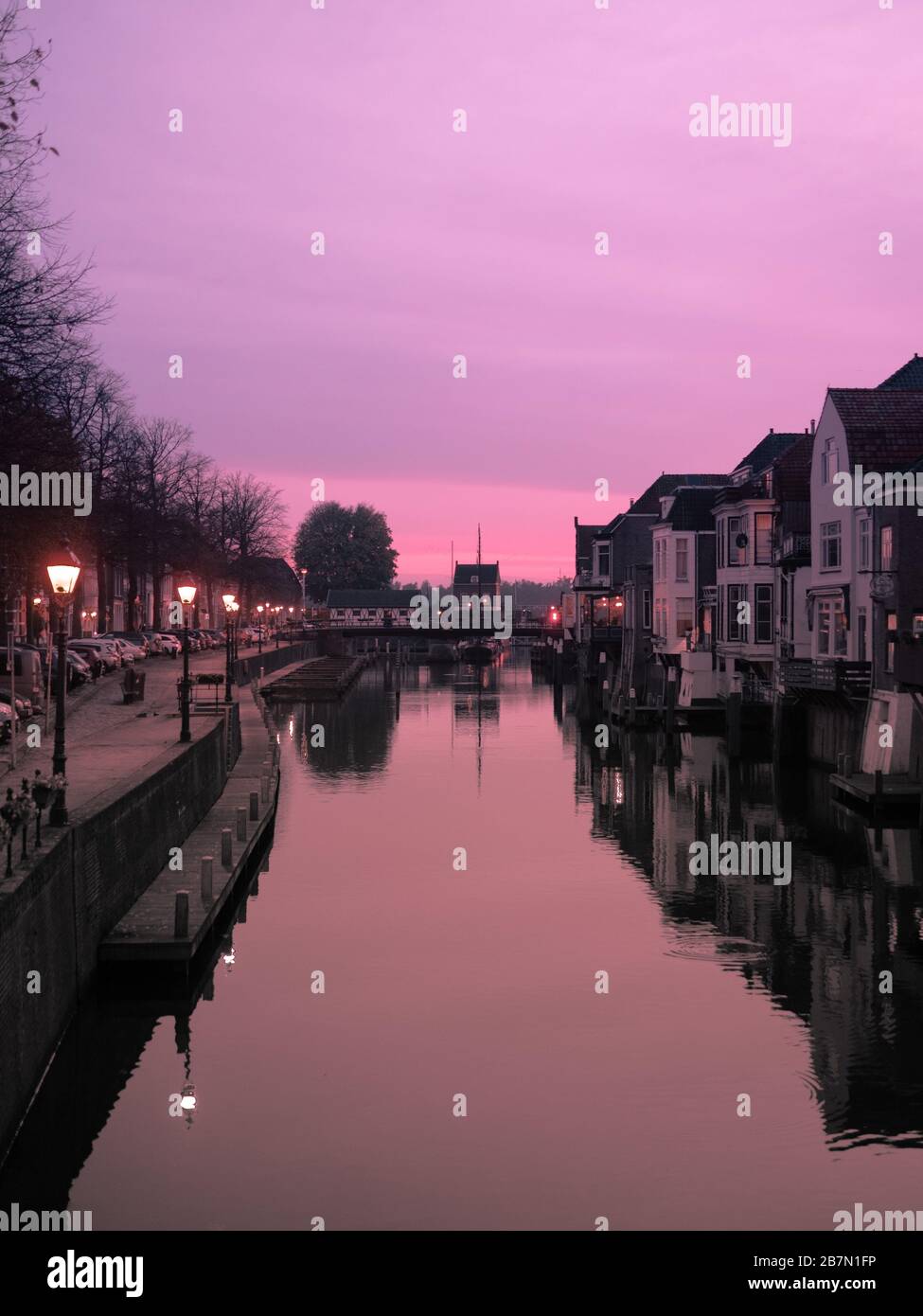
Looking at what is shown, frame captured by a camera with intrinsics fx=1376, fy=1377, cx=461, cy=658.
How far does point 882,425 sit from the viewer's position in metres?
54.3

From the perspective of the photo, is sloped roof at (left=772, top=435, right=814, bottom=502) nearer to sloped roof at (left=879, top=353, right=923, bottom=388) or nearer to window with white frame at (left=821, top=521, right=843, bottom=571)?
sloped roof at (left=879, top=353, right=923, bottom=388)

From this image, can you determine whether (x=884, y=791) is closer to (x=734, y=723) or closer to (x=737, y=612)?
(x=734, y=723)

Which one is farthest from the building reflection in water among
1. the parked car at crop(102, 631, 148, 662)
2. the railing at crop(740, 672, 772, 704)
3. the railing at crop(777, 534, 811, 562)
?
the parked car at crop(102, 631, 148, 662)

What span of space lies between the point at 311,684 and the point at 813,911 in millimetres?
73465

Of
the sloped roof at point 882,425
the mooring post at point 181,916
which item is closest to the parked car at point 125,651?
the sloped roof at point 882,425

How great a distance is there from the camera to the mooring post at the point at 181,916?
23.9m

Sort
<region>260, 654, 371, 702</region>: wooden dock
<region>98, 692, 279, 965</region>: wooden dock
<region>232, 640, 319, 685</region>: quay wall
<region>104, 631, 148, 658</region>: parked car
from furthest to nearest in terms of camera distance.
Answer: <region>260, 654, 371, 702</region>: wooden dock → <region>104, 631, 148, 658</region>: parked car → <region>232, 640, 319, 685</region>: quay wall → <region>98, 692, 279, 965</region>: wooden dock

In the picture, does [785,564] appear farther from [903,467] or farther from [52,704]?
[52,704]

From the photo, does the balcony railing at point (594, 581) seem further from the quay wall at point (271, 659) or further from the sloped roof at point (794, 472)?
the sloped roof at point (794, 472)

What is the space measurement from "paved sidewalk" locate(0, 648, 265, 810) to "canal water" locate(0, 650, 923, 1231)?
4.41 metres

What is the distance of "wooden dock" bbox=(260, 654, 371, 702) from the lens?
9456 centimetres

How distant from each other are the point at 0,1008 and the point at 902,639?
33995 millimetres

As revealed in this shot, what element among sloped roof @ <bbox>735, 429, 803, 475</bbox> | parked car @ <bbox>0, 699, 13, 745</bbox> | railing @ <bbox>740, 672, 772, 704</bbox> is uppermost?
sloped roof @ <bbox>735, 429, 803, 475</bbox>
